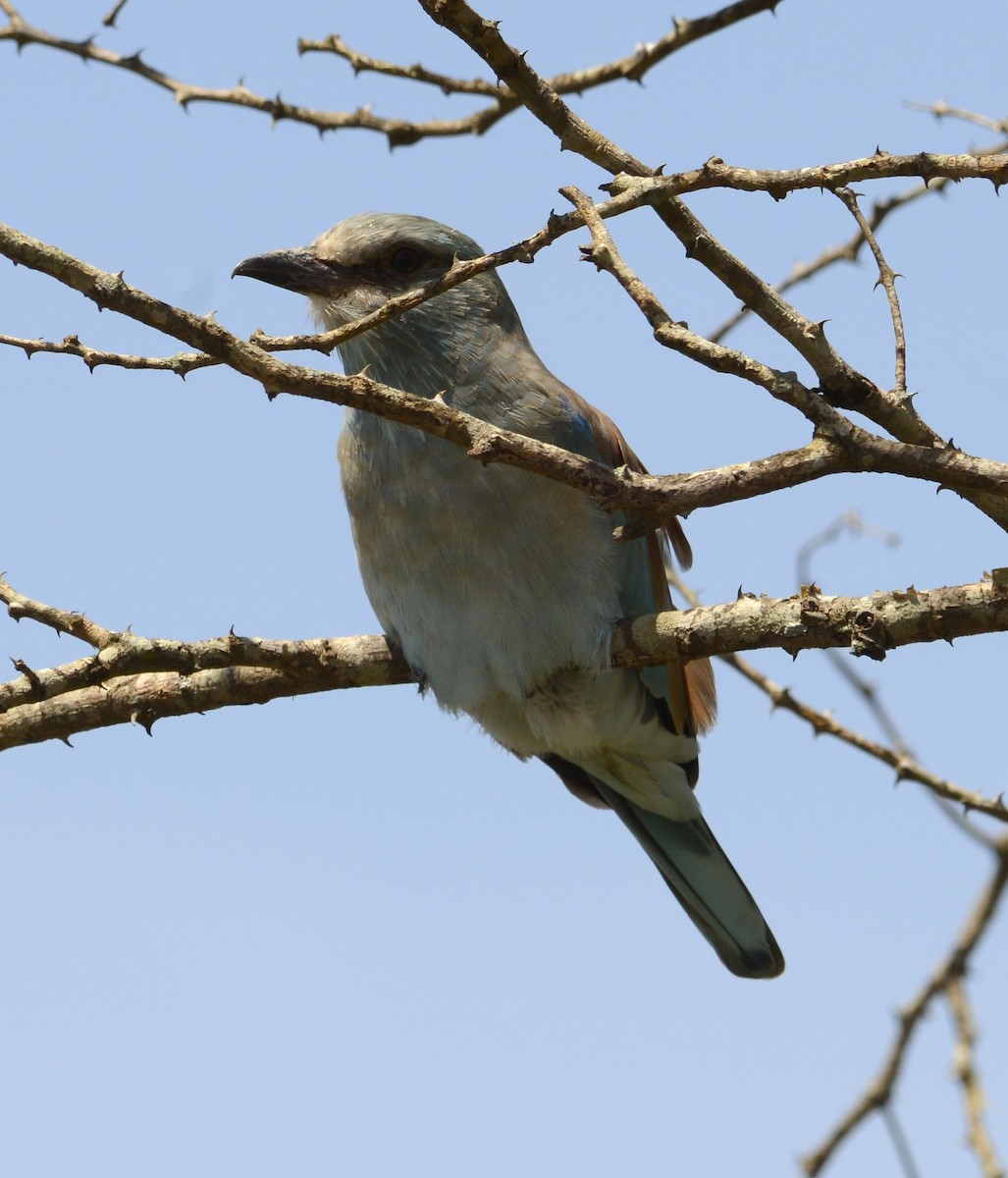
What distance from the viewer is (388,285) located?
5.01m

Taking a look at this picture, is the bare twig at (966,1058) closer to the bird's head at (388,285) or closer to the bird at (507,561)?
the bird at (507,561)

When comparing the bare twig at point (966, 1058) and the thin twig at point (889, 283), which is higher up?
the thin twig at point (889, 283)

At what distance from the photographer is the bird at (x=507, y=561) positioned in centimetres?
448

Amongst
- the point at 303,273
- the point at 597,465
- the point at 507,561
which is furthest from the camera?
the point at 303,273

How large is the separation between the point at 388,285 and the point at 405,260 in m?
0.10

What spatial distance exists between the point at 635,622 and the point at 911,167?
1394 mm

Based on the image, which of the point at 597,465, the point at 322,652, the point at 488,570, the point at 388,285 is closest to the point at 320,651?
the point at 322,652

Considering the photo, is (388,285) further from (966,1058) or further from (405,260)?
(966,1058)

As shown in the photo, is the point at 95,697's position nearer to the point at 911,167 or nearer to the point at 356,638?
the point at 356,638

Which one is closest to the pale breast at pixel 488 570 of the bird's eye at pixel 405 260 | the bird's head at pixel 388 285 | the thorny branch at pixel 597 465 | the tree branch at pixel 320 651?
the tree branch at pixel 320 651

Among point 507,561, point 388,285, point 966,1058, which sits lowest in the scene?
point 966,1058

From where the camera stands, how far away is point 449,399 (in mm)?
4766

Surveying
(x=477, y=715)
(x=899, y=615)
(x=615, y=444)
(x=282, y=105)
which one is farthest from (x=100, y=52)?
(x=899, y=615)

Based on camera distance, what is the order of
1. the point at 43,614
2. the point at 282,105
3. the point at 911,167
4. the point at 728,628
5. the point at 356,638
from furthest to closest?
1. the point at 282,105
2. the point at 356,638
3. the point at 43,614
4. the point at 728,628
5. the point at 911,167
